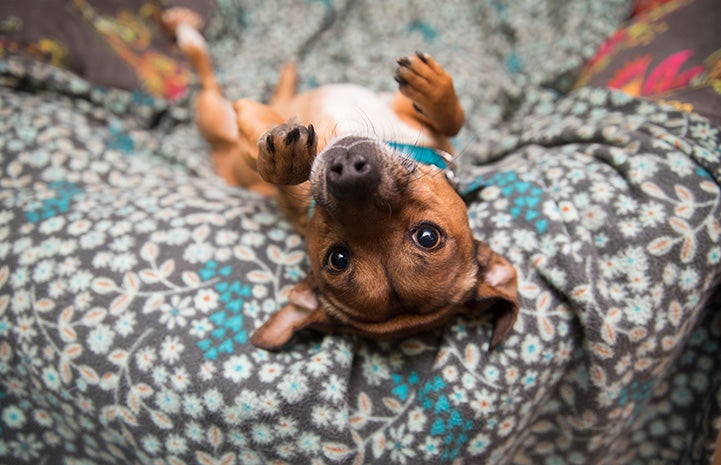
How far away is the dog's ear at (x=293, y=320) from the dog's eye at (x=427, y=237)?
42cm

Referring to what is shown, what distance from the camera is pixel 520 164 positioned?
2154 millimetres

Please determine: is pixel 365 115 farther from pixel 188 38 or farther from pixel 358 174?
pixel 188 38

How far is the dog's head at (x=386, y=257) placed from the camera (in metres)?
1.43

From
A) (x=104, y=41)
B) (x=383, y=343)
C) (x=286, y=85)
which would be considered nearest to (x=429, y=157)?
(x=383, y=343)

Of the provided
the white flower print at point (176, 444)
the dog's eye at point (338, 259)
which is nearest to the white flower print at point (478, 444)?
the dog's eye at point (338, 259)

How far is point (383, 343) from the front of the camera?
5.80ft

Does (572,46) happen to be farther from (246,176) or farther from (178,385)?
(178,385)

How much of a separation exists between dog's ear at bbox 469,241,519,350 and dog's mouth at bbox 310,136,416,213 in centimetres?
43

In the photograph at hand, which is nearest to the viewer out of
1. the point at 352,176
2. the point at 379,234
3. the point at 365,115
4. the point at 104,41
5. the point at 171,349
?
the point at 352,176

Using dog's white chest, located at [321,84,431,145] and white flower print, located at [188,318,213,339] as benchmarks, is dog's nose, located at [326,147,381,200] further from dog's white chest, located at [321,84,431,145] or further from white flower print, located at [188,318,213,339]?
white flower print, located at [188,318,213,339]

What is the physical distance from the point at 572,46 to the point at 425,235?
195 centimetres

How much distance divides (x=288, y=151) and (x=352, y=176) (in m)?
0.34

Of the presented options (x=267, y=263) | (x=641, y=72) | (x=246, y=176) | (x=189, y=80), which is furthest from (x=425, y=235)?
(x=189, y=80)

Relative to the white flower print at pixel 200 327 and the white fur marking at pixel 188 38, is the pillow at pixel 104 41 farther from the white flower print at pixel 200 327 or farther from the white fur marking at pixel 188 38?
the white flower print at pixel 200 327
